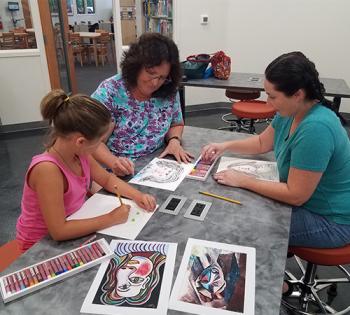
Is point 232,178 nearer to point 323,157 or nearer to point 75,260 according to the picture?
point 323,157

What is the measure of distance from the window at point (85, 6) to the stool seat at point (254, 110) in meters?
10.0

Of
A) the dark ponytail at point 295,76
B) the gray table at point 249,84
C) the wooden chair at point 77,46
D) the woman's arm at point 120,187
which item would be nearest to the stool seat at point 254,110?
the gray table at point 249,84

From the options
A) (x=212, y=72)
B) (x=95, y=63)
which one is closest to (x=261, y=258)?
(x=212, y=72)

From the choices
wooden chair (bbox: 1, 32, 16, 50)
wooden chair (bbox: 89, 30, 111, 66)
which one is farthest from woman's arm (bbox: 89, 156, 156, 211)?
wooden chair (bbox: 89, 30, 111, 66)

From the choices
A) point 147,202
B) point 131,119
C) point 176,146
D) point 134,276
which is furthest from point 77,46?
point 134,276

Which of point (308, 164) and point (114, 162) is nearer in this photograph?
point (308, 164)

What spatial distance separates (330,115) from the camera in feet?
4.00

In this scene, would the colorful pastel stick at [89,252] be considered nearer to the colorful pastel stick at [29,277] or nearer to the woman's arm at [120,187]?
the colorful pastel stick at [29,277]

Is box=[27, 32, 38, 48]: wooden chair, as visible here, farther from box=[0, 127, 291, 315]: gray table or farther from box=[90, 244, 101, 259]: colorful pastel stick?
box=[90, 244, 101, 259]: colorful pastel stick

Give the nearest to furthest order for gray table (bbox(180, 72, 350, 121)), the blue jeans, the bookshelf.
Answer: the blue jeans → gray table (bbox(180, 72, 350, 121)) → the bookshelf

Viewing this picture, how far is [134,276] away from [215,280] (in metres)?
0.22

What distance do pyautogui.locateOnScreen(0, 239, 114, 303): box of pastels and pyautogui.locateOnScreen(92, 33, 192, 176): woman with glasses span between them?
20.4 inches

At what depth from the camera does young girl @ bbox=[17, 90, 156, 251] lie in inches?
40.3

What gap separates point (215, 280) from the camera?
0.87 m
